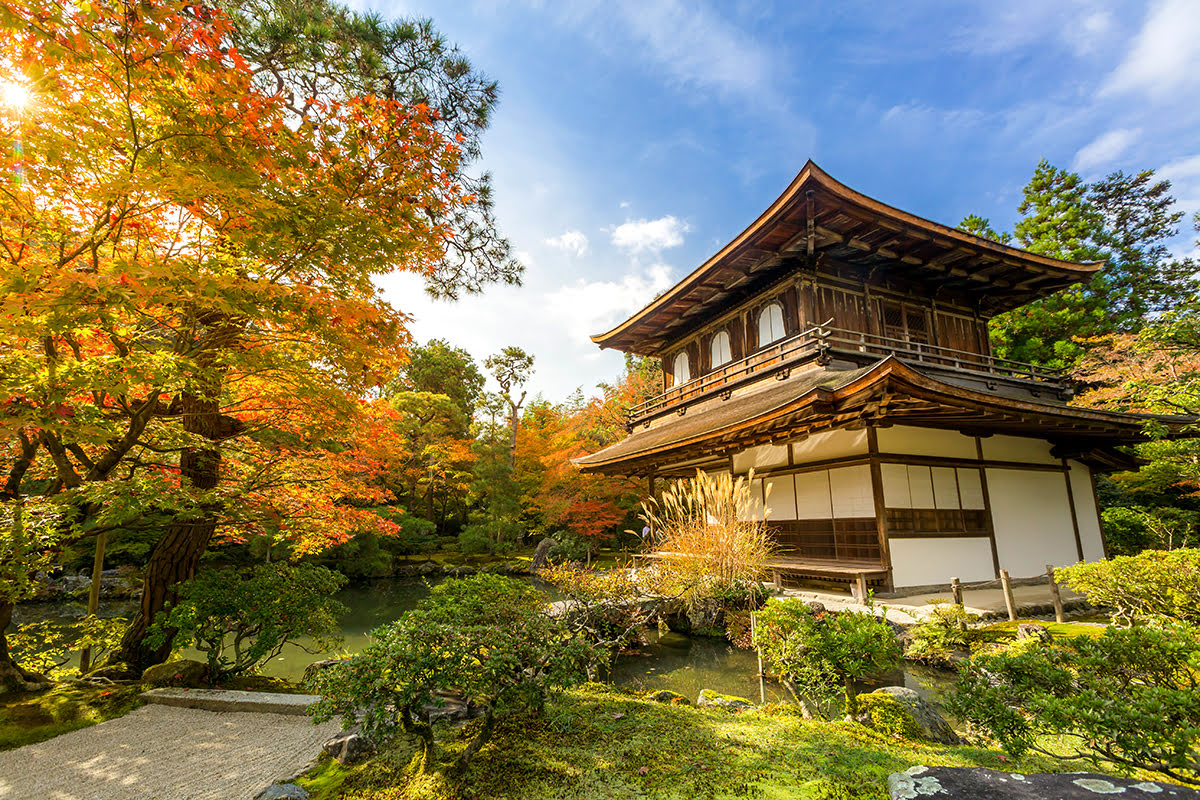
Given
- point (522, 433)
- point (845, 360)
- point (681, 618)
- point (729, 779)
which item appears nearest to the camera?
point (729, 779)

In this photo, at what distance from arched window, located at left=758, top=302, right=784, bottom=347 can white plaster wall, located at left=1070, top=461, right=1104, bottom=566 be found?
523 cm

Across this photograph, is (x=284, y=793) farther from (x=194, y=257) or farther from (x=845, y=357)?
(x=845, y=357)

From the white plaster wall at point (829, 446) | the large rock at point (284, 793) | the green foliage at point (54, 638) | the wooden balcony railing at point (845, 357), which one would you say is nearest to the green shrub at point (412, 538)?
the wooden balcony railing at point (845, 357)

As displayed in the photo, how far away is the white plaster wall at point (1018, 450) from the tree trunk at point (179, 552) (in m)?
9.55

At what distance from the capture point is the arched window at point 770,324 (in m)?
8.52

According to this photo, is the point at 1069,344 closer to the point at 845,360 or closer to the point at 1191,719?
the point at 845,360

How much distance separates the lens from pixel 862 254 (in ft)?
26.6

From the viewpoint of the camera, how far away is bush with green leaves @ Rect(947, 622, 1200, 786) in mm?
1698

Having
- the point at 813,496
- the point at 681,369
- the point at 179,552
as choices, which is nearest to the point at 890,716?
the point at 813,496

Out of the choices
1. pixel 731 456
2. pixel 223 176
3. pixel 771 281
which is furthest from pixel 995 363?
pixel 223 176

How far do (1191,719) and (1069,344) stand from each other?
17138mm

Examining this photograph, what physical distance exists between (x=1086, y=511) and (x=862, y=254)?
567cm

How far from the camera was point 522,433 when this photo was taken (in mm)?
18000

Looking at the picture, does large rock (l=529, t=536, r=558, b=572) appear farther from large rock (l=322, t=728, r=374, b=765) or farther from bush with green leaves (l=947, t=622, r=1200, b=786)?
bush with green leaves (l=947, t=622, r=1200, b=786)
